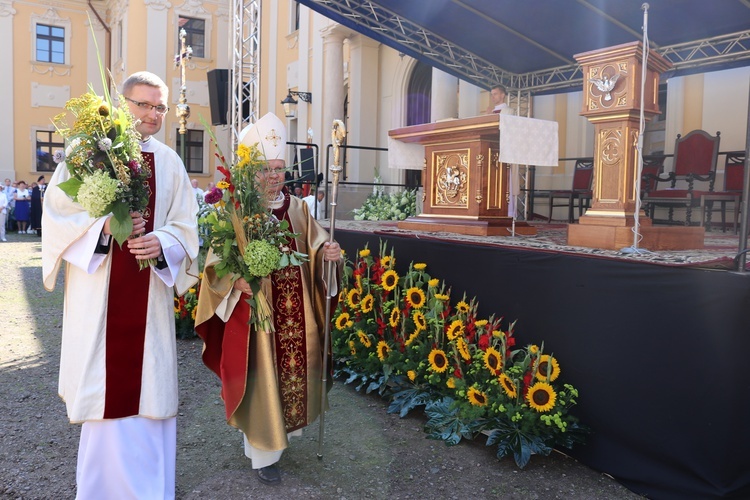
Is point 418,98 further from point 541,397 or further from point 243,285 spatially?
point 243,285

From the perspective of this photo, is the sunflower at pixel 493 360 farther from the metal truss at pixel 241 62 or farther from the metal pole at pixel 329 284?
the metal truss at pixel 241 62

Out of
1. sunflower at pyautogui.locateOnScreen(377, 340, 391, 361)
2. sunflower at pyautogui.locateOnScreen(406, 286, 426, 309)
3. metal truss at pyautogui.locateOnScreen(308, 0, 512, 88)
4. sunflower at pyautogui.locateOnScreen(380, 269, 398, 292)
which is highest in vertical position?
metal truss at pyautogui.locateOnScreen(308, 0, 512, 88)

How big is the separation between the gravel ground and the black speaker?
20.2 feet

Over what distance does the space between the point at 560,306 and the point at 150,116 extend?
7.89 feet

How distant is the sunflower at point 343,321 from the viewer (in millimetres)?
5088

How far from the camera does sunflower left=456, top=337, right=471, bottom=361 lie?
401cm

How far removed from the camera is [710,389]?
3016mm

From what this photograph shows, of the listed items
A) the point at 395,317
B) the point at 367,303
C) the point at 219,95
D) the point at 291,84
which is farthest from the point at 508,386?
the point at 291,84

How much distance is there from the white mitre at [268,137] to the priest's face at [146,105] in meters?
0.67

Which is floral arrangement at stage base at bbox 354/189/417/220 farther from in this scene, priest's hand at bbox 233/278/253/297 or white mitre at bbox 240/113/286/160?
priest's hand at bbox 233/278/253/297

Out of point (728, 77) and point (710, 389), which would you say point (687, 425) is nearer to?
point (710, 389)

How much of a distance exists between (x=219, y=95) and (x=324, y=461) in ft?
25.9

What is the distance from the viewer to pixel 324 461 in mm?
3641

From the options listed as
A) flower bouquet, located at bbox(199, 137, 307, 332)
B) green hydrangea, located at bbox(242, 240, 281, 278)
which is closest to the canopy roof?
flower bouquet, located at bbox(199, 137, 307, 332)
